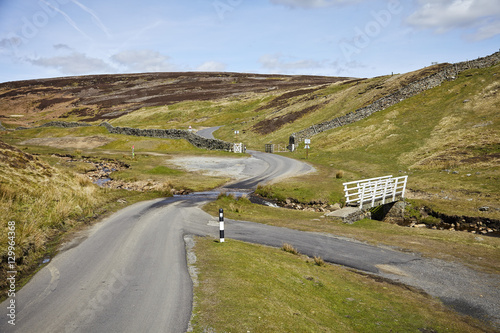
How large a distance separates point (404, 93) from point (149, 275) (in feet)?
184

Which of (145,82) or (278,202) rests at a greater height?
(145,82)

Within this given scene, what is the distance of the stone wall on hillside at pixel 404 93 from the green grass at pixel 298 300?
47.4 m

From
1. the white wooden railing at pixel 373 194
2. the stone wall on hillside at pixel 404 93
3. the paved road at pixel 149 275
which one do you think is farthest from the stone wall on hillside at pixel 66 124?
the white wooden railing at pixel 373 194

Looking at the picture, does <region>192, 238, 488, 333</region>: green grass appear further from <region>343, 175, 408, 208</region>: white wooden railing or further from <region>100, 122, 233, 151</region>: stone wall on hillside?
<region>100, 122, 233, 151</region>: stone wall on hillside

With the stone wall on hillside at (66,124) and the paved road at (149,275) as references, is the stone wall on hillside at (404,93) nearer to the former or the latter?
the paved road at (149,275)

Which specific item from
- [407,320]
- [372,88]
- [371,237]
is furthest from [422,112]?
[407,320]

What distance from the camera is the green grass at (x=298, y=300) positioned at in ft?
23.4

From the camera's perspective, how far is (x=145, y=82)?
490 feet

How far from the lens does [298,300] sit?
865 centimetres

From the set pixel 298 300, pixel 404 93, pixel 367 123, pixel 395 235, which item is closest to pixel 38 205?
pixel 298 300

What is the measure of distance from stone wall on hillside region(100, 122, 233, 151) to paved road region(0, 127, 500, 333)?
37178mm

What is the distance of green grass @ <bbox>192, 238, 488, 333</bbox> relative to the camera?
7.14 metres

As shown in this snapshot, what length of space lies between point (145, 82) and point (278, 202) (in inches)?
5418

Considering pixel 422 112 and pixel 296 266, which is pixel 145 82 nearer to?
pixel 422 112
